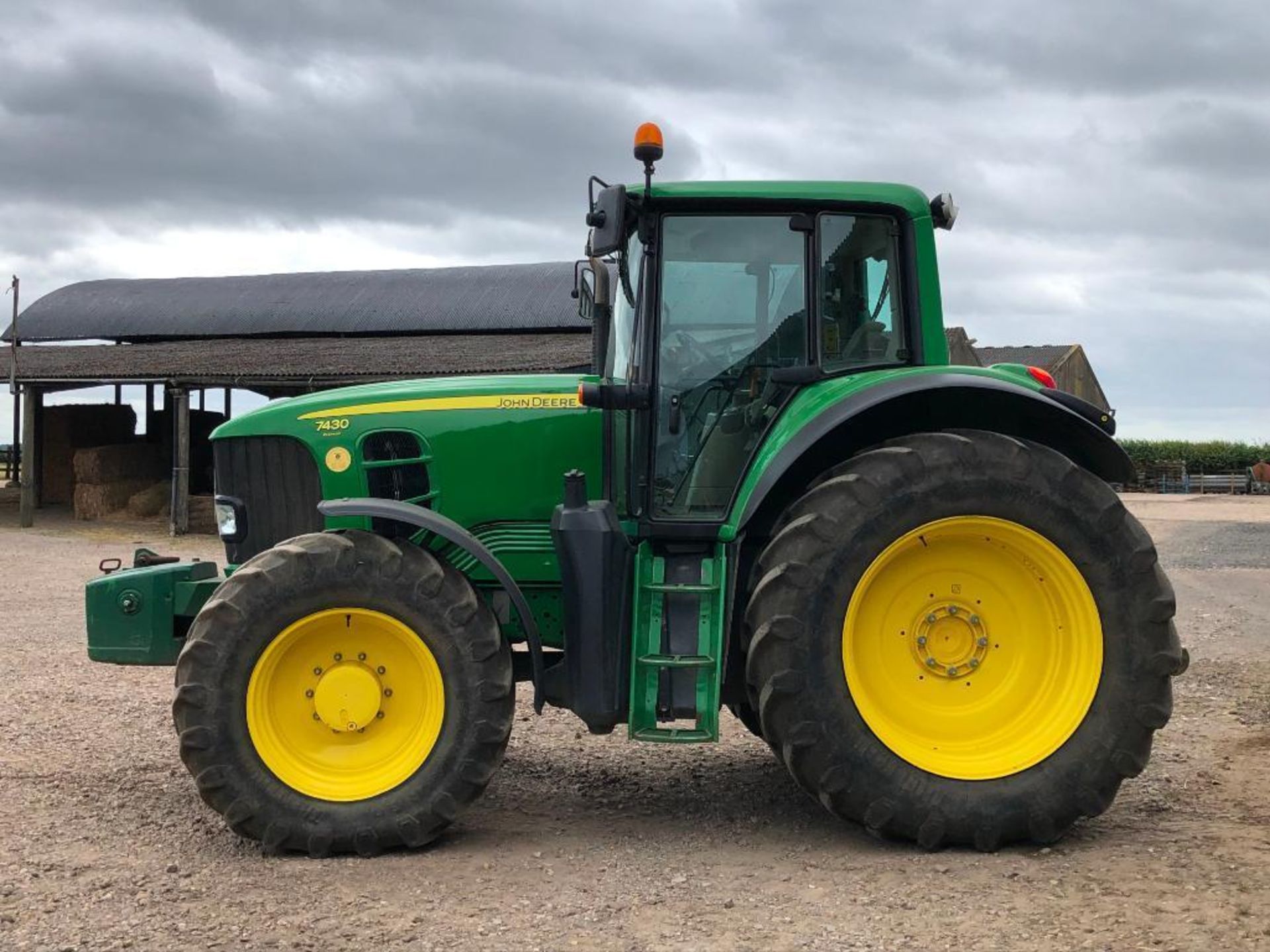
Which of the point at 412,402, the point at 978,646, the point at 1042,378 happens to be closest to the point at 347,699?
the point at 412,402

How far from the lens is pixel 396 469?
5.64 m

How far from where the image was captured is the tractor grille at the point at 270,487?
5785 millimetres

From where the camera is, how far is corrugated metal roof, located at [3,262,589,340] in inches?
1113

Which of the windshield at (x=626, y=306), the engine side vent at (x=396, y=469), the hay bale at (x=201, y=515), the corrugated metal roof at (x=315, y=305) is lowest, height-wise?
the hay bale at (x=201, y=515)

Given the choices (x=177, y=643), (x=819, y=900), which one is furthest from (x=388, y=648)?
(x=819, y=900)

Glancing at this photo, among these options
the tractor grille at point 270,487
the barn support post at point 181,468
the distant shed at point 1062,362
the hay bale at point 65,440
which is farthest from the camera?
the distant shed at point 1062,362

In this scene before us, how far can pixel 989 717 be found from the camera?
16.9ft

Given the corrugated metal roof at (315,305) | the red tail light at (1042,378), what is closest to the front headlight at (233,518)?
the red tail light at (1042,378)

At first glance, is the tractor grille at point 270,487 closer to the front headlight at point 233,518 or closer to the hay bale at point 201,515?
the front headlight at point 233,518

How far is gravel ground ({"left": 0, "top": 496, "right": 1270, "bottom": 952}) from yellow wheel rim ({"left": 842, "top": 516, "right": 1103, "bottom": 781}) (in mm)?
437

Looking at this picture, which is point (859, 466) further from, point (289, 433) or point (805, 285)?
point (289, 433)

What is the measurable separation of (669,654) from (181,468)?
1956 cm

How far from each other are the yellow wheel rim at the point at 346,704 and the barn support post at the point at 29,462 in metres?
20.8

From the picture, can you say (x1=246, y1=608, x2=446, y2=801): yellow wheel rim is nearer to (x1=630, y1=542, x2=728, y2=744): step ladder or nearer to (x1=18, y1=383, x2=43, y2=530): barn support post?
(x1=630, y1=542, x2=728, y2=744): step ladder
